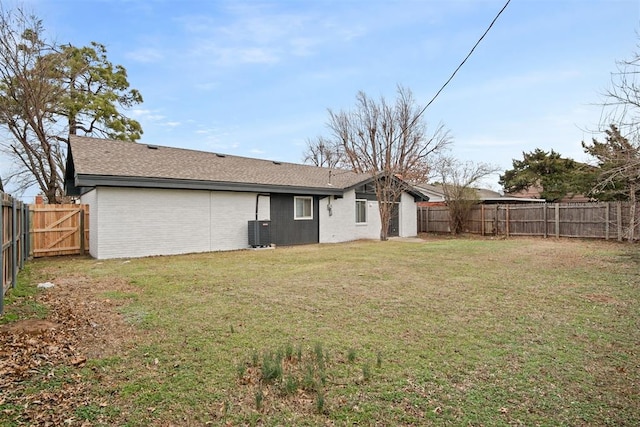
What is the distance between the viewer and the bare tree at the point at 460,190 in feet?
63.9

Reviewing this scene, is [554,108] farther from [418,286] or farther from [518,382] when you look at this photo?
[518,382]

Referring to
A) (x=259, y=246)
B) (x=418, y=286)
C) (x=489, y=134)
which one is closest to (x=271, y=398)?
(x=418, y=286)

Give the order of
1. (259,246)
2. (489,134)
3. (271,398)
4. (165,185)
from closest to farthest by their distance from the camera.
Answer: (271,398)
(165,185)
(259,246)
(489,134)

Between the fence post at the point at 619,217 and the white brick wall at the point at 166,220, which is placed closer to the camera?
the white brick wall at the point at 166,220

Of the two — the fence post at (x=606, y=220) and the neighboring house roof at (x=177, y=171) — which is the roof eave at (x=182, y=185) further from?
the fence post at (x=606, y=220)

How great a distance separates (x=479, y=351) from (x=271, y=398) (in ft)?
7.18

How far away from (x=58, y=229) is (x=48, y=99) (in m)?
10.5

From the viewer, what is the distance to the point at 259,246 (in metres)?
13.3

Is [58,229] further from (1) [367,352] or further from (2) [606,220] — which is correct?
(2) [606,220]

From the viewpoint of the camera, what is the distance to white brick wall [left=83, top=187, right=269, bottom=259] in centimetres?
1052

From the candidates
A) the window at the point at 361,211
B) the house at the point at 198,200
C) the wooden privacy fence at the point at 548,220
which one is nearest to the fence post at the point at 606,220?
the wooden privacy fence at the point at 548,220

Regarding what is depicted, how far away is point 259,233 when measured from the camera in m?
13.2

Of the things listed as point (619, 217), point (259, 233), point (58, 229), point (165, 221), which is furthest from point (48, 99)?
point (619, 217)

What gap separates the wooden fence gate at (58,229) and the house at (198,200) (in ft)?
2.53
